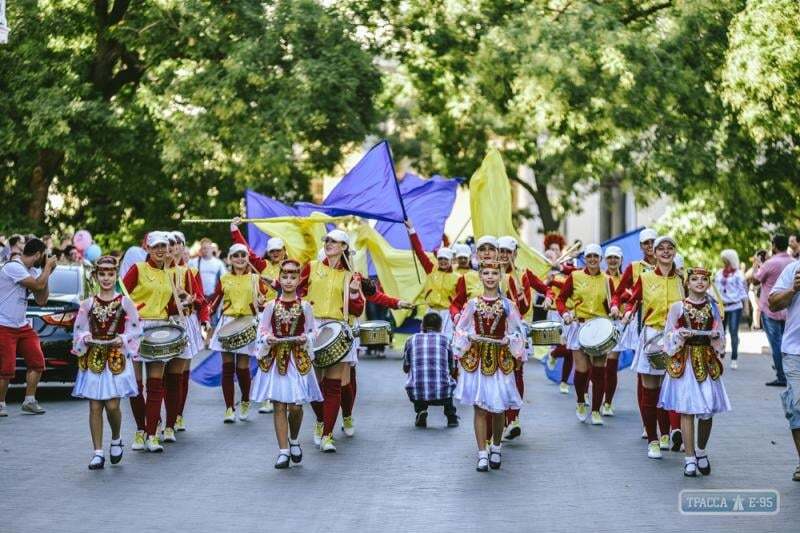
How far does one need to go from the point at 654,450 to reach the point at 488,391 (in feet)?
5.85

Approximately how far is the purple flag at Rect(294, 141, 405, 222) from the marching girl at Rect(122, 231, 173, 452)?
4.06 m

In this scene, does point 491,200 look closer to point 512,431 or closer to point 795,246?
point 795,246

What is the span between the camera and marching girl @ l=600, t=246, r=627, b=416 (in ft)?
53.1

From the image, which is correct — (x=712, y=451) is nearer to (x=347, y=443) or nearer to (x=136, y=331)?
(x=347, y=443)

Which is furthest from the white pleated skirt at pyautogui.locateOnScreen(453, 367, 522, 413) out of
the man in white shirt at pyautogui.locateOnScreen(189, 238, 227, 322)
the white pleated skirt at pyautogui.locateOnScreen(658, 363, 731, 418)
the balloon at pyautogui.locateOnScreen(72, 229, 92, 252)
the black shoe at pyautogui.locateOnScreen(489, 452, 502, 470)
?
the balloon at pyautogui.locateOnScreen(72, 229, 92, 252)

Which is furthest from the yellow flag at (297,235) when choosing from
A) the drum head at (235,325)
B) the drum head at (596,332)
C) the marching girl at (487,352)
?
the marching girl at (487,352)

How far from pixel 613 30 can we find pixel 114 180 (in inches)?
452

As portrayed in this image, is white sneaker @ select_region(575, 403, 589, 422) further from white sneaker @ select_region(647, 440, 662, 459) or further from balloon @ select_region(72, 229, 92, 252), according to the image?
balloon @ select_region(72, 229, 92, 252)

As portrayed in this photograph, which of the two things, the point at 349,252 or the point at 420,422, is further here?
the point at 420,422

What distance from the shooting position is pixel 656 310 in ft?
44.4

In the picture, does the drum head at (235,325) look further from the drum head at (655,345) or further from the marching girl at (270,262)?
the drum head at (655,345)

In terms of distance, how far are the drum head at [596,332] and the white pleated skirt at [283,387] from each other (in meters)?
3.92

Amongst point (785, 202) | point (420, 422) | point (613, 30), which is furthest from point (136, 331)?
point (785, 202)

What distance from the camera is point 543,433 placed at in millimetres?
15039
